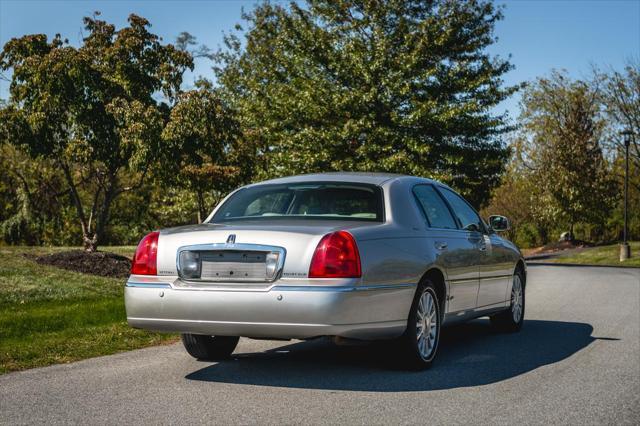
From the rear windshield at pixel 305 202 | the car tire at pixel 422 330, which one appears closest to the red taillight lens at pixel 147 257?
the rear windshield at pixel 305 202

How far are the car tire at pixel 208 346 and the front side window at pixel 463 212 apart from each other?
100 inches

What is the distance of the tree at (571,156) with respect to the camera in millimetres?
49750

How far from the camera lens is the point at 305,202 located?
7352mm

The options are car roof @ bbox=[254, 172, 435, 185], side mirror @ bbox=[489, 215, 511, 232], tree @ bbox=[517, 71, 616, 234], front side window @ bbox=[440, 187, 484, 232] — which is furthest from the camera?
tree @ bbox=[517, 71, 616, 234]

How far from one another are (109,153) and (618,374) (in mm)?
14215

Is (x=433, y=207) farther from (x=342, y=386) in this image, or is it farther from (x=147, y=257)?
(x=147, y=257)

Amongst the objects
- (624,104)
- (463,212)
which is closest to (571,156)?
(624,104)

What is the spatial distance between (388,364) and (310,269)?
1470mm

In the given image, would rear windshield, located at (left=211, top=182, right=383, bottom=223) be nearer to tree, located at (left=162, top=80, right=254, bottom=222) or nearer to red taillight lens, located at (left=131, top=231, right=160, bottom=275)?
red taillight lens, located at (left=131, top=231, right=160, bottom=275)

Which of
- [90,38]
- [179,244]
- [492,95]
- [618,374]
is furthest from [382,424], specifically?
[492,95]

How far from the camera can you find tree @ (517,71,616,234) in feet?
163

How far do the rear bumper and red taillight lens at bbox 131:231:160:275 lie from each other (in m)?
0.10

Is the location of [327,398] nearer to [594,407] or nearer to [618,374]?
[594,407]

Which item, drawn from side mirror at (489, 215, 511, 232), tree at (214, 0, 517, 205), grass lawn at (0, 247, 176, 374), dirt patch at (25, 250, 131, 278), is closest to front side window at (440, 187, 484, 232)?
side mirror at (489, 215, 511, 232)
